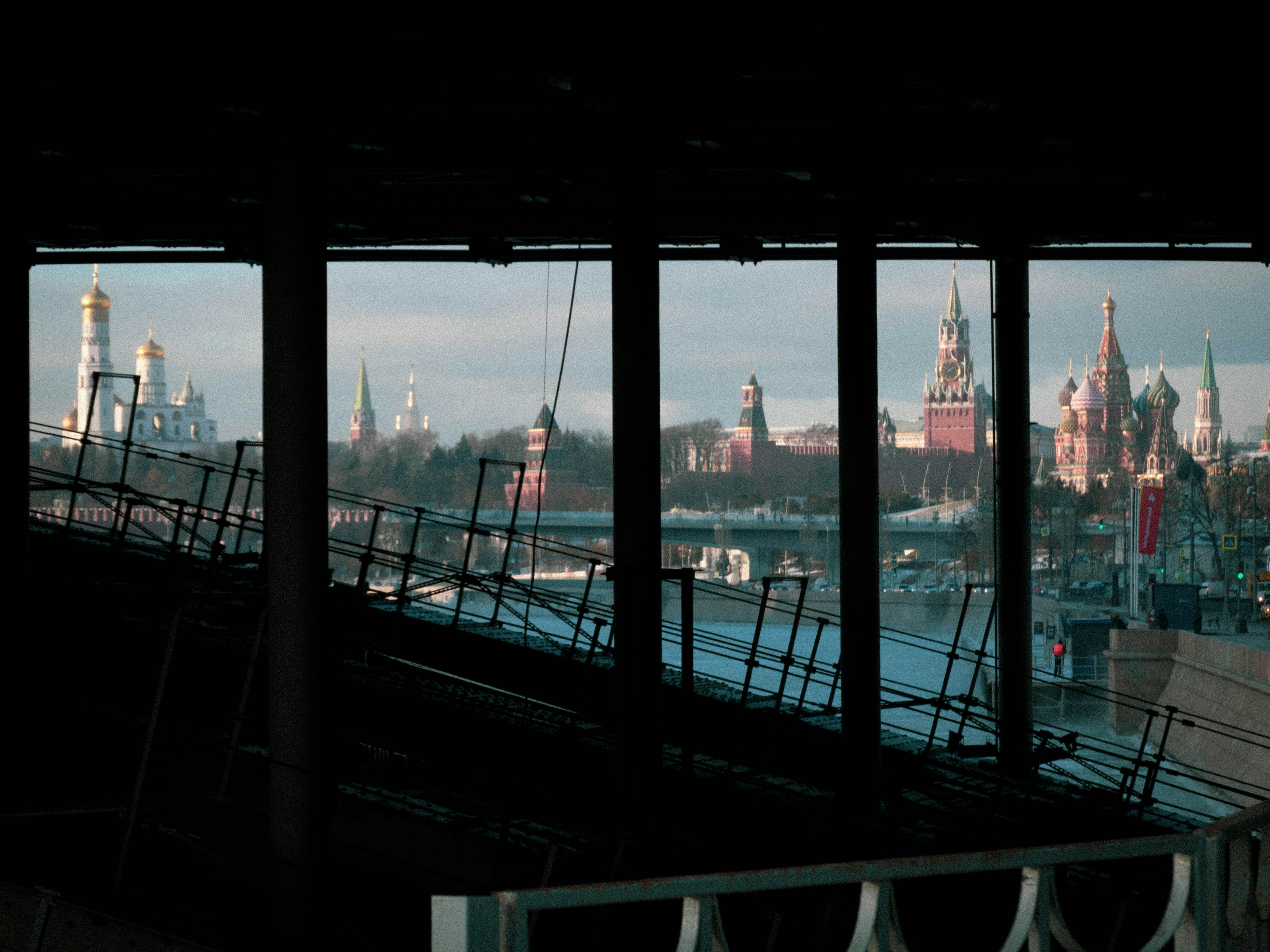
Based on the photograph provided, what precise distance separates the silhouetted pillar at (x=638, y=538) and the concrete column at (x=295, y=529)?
2.24 metres

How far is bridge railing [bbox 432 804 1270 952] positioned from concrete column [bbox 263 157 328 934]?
4.26 m

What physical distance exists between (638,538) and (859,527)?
2745mm

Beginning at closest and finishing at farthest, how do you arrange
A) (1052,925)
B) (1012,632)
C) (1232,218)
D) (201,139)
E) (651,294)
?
1. (1052,925)
2. (651,294)
3. (201,139)
4. (1232,218)
5. (1012,632)

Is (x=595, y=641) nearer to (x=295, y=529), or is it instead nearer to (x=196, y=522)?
(x=196, y=522)

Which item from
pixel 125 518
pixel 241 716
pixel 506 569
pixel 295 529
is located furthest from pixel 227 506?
pixel 241 716

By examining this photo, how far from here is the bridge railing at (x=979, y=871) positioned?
1983mm

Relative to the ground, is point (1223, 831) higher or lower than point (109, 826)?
higher

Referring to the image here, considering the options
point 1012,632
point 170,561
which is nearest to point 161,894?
point 170,561

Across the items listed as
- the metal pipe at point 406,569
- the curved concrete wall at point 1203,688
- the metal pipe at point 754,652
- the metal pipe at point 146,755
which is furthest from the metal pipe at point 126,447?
the curved concrete wall at point 1203,688

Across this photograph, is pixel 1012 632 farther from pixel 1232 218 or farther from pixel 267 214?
pixel 267 214

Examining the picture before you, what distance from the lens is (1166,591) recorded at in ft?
143

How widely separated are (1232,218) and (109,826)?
10922mm

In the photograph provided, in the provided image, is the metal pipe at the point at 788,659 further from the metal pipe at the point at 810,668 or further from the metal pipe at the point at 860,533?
the metal pipe at the point at 860,533

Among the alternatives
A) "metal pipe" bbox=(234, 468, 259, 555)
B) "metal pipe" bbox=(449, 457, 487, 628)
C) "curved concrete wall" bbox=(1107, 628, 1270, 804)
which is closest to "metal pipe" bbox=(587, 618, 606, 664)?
"metal pipe" bbox=(449, 457, 487, 628)
